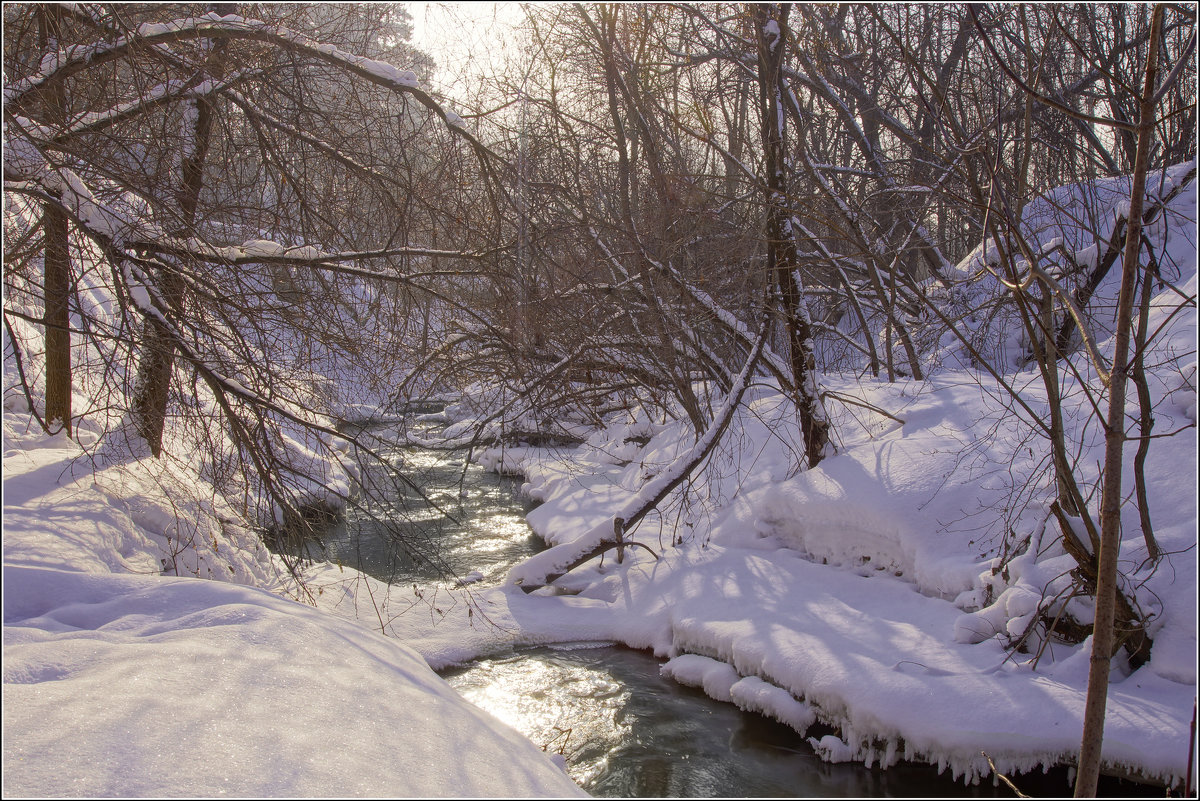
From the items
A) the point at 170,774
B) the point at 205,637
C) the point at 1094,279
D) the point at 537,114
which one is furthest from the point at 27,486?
the point at 1094,279

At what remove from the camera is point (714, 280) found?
9203 millimetres

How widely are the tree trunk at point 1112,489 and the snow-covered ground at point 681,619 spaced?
1.41 feet

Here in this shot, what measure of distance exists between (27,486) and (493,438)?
13.4 feet

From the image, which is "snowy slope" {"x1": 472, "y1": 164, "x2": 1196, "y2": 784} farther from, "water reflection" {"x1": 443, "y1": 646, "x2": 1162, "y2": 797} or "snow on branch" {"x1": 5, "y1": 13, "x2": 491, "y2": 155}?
"snow on branch" {"x1": 5, "y1": 13, "x2": 491, "y2": 155}

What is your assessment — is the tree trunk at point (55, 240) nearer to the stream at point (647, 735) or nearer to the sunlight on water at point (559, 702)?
the stream at point (647, 735)

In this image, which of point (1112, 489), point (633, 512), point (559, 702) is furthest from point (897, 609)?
point (1112, 489)

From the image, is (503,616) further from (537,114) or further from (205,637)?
(537,114)

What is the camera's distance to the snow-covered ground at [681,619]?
8.57ft

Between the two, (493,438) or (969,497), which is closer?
(969,497)

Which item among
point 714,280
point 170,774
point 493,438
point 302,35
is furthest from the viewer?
point 714,280

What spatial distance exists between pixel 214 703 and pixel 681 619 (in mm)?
4684

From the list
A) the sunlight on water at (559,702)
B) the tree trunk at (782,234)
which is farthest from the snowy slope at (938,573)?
the sunlight on water at (559,702)

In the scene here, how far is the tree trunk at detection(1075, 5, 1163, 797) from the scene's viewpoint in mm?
2104

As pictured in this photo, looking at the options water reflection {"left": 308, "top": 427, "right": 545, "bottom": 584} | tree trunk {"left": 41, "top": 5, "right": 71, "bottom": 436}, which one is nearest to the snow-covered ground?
water reflection {"left": 308, "top": 427, "right": 545, "bottom": 584}
